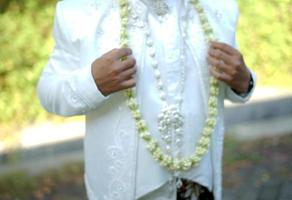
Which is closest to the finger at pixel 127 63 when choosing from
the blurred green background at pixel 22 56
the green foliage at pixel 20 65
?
the blurred green background at pixel 22 56

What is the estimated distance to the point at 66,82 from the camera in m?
1.67

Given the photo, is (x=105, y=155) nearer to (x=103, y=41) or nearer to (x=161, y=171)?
(x=161, y=171)

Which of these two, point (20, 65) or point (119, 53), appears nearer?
point (119, 53)

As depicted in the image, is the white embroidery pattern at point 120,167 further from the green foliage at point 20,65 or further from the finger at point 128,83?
the green foliage at point 20,65

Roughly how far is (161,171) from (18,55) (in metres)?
3.80

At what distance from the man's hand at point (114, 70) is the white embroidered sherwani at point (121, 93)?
3cm

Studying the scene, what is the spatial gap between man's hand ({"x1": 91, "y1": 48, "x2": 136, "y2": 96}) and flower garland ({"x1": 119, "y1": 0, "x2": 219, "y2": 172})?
46 mm

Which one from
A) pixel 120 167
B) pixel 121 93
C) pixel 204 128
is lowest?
pixel 120 167

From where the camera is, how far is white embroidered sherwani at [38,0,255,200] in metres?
1.67

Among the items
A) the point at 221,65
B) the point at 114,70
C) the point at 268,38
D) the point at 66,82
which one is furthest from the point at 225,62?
the point at 268,38

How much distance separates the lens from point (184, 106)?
1704 millimetres

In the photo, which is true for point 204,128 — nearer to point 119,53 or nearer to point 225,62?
point 225,62

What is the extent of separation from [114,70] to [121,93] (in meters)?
0.10

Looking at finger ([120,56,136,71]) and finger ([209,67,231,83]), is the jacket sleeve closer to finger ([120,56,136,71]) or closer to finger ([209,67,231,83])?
finger ([120,56,136,71])
